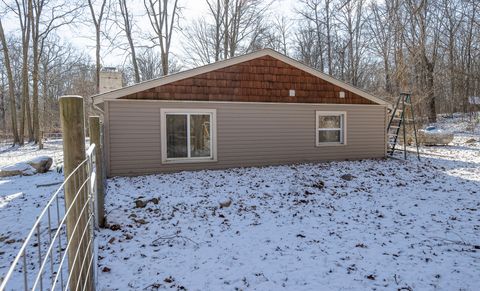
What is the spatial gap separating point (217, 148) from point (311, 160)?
352 cm

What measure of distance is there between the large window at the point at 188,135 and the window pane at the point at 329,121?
4089 millimetres

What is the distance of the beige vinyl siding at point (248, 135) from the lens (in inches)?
361

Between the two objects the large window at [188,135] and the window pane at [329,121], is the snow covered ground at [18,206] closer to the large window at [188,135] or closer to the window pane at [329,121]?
the large window at [188,135]

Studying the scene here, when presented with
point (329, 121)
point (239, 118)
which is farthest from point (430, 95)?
point (239, 118)

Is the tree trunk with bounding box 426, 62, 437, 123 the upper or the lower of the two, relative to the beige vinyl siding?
upper

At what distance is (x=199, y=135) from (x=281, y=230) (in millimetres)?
5549

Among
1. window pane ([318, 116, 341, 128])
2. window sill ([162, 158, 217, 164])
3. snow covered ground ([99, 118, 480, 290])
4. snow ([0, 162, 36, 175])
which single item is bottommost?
snow covered ground ([99, 118, 480, 290])

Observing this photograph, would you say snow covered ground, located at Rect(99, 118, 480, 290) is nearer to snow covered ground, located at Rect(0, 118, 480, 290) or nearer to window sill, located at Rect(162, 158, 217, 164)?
snow covered ground, located at Rect(0, 118, 480, 290)

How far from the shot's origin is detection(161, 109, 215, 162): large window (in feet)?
31.6

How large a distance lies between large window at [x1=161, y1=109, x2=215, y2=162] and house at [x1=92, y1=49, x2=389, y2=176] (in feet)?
0.10

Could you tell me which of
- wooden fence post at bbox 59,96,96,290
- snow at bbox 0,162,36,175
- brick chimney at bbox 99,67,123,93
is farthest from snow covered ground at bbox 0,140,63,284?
brick chimney at bbox 99,67,123,93

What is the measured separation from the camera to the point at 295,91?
11.0m

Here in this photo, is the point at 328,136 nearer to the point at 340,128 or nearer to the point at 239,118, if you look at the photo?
the point at 340,128

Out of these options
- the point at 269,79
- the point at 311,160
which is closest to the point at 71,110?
the point at 269,79
